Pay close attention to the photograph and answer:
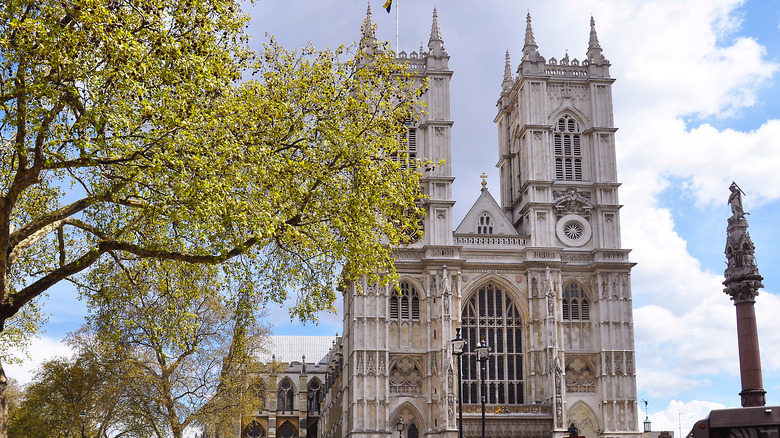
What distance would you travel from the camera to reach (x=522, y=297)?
51219mm

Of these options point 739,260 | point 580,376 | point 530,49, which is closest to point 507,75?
point 530,49

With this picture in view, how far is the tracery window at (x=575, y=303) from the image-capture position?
2037 inches

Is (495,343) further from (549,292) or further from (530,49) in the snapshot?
(530,49)

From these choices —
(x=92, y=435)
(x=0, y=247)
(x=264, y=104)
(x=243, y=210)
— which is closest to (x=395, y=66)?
(x=264, y=104)

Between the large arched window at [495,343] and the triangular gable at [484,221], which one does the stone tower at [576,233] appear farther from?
the triangular gable at [484,221]

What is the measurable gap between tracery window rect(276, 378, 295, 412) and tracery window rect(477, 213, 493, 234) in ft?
122

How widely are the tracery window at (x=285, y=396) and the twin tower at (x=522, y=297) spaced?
29854 mm

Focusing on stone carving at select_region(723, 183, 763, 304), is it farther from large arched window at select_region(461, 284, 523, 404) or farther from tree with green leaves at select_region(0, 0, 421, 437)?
large arched window at select_region(461, 284, 523, 404)

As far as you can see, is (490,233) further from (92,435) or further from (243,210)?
(243,210)

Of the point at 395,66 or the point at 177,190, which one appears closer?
the point at 177,190

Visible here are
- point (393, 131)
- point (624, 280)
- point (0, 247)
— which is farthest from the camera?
point (624, 280)

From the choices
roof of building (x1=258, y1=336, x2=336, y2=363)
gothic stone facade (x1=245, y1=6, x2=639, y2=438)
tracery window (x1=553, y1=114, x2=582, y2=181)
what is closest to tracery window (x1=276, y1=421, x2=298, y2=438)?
roof of building (x1=258, y1=336, x2=336, y2=363)

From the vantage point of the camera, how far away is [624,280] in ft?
170

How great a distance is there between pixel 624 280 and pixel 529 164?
844cm
